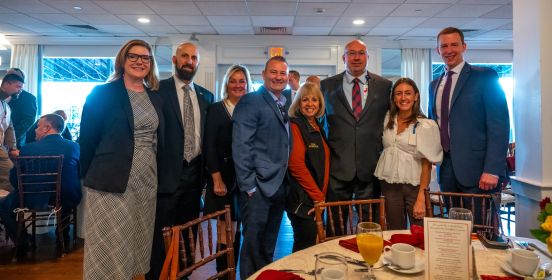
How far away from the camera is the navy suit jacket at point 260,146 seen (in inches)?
83.8

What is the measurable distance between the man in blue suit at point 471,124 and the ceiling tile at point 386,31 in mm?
4035

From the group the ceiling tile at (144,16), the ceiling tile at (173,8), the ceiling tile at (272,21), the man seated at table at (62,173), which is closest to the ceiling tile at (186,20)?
the ceiling tile at (144,16)

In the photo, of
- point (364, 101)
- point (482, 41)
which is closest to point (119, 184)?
point (364, 101)

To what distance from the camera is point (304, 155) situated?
7.31ft

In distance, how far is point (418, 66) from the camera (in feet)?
23.4

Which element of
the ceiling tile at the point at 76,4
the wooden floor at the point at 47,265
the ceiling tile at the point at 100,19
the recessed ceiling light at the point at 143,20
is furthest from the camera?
the recessed ceiling light at the point at 143,20

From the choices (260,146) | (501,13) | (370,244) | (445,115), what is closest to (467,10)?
(501,13)

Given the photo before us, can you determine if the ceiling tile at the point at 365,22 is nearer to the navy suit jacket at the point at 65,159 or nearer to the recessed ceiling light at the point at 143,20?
the recessed ceiling light at the point at 143,20

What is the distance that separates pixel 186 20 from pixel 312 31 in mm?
2136

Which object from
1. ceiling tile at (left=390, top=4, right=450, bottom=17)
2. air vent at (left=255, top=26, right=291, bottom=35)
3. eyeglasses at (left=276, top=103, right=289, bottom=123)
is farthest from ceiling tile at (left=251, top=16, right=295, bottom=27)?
eyeglasses at (left=276, top=103, right=289, bottom=123)

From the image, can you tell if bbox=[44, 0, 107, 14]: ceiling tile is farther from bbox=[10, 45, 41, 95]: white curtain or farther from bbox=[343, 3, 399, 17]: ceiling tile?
bbox=[343, 3, 399, 17]: ceiling tile

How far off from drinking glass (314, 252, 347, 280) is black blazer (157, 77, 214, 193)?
1.39 meters

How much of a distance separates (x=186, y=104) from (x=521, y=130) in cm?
222

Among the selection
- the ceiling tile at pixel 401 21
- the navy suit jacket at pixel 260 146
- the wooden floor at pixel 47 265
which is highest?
the ceiling tile at pixel 401 21
